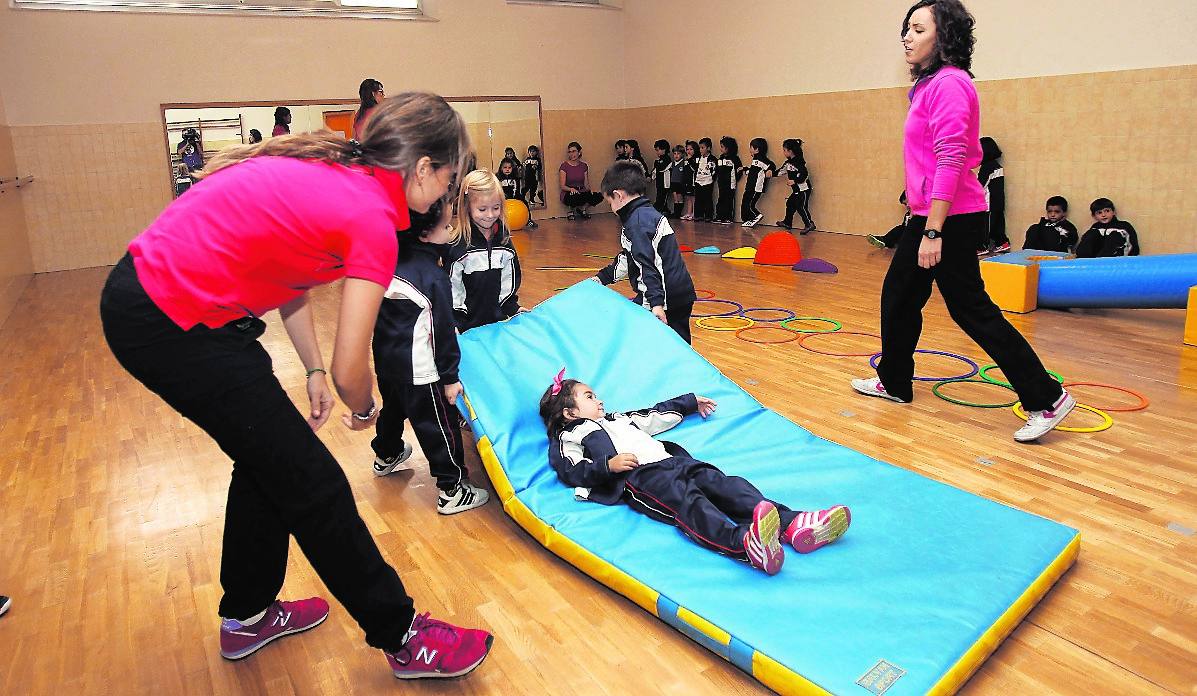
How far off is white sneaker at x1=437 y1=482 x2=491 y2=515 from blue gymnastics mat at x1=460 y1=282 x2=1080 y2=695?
19 cm

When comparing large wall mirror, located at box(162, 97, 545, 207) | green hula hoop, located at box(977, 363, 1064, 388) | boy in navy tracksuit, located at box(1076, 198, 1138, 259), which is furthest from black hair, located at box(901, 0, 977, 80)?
large wall mirror, located at box(162, 97, 545, 207)

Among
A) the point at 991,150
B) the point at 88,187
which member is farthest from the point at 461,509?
the point at 88,187

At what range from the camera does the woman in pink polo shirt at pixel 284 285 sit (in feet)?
5.39

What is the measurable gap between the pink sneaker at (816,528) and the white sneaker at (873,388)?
1895mm

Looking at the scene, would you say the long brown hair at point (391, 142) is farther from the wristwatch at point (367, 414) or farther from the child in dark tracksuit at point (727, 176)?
the child in dark tracksuit at point (727, 176)

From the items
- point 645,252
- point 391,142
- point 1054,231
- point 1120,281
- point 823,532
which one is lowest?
point 823,532

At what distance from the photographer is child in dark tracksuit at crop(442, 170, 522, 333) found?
347 cm

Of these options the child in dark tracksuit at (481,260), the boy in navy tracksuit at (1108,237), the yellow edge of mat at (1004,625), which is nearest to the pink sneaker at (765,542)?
the yellow edge of mat at (1004,625)

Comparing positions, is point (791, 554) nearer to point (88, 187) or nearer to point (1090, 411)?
point (1090, 411)

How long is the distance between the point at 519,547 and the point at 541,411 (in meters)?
0.66

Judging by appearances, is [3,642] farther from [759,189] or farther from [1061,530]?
[759,189]

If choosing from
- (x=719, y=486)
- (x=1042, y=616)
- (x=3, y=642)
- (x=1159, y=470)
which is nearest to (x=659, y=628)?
(x=719, y=486)

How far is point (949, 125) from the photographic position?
134 inches

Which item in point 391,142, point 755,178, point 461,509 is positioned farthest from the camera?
point 755,178
